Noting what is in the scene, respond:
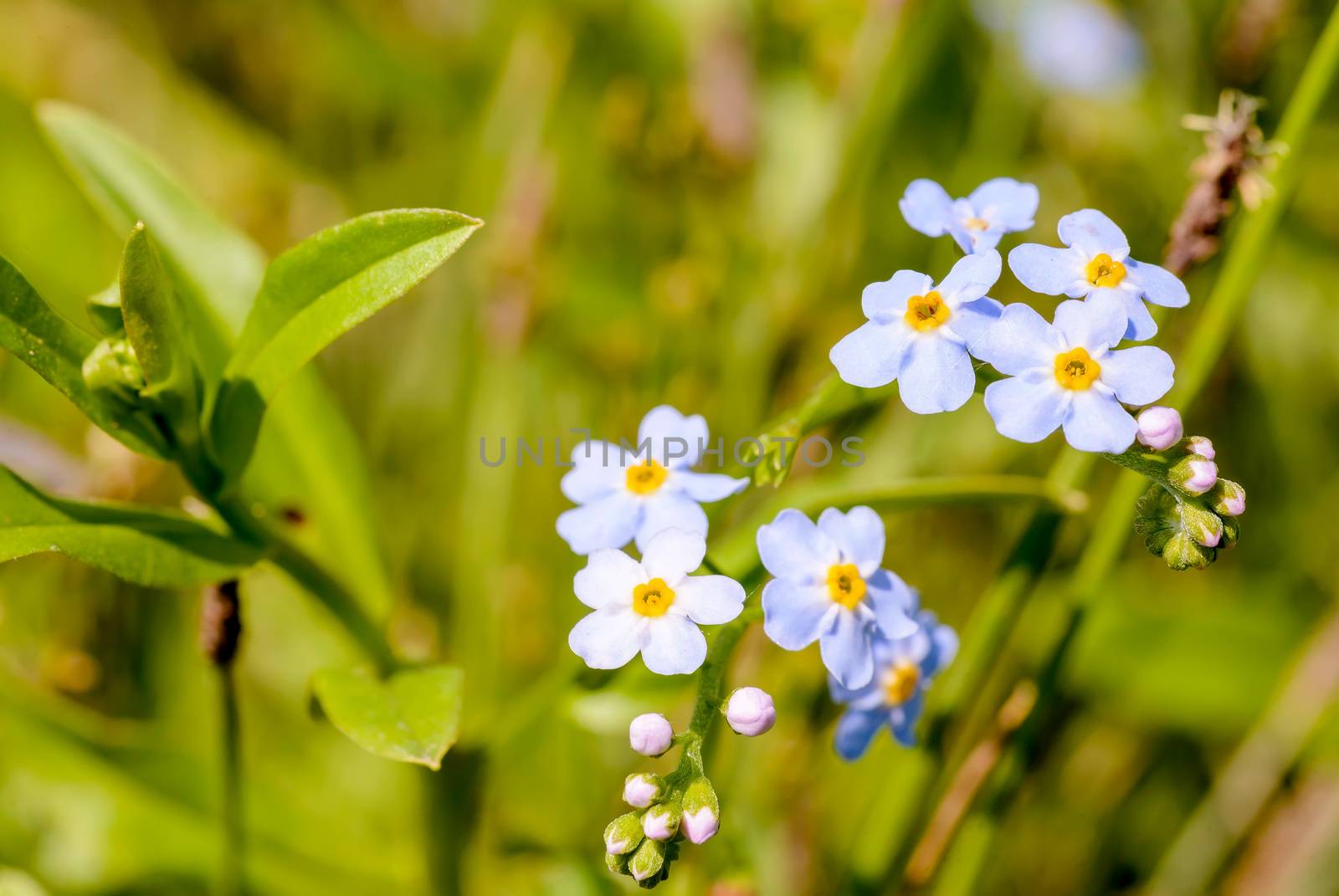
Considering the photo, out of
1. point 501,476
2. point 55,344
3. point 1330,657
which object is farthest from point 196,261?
point 1330,657

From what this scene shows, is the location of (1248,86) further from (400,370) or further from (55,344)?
(55,344)

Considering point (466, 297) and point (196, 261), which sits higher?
point (466, 297)

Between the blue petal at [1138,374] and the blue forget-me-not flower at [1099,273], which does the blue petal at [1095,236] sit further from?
the blue petal at [1138,374]

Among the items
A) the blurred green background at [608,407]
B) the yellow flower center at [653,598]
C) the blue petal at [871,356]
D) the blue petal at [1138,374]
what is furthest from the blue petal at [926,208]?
the blurred green background at [608,407]

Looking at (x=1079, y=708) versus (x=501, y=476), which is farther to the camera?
(x=1079, y=708)

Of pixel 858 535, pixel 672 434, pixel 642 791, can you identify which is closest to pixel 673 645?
pixel 642 791

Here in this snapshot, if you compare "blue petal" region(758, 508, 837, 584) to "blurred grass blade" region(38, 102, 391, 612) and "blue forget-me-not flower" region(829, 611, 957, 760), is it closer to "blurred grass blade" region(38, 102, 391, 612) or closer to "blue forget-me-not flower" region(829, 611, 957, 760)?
"blue forget-me-not flower" region(829, 611, 957, 760)
